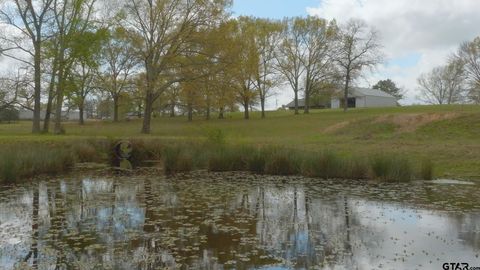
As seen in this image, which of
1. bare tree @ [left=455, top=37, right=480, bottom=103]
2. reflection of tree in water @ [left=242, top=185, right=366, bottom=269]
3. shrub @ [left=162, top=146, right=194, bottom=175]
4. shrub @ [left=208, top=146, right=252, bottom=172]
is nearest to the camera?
reflection of tree in water @ [left=242, top=185, right=366, bottom=269]

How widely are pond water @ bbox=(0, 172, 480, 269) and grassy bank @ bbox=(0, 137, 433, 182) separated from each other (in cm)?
121

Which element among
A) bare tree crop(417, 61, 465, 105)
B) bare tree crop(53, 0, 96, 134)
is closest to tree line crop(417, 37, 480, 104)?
bare tree crop(417, 61, 465, 105)

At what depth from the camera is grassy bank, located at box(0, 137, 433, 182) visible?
1683cm

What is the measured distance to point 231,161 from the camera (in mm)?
20188

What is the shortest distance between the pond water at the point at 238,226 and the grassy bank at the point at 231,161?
3.97 ft

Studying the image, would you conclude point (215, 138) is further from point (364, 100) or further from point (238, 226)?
point (364, 100)

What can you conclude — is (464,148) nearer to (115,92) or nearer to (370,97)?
(115,92)

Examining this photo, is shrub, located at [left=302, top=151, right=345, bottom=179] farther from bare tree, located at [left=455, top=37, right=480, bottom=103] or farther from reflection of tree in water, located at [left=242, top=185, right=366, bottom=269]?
bare tree, located at [left=455, top=37, right=480, bottom=103]

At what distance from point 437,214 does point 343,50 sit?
4795cm

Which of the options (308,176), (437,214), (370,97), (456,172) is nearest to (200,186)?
(308,176)

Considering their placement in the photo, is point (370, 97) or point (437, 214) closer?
point (437, 214)

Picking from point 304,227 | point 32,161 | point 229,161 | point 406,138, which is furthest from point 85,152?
point 406,138

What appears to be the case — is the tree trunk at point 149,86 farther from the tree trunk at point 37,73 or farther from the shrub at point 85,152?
the shrub at point 85,152

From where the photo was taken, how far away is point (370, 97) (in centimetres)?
8125
